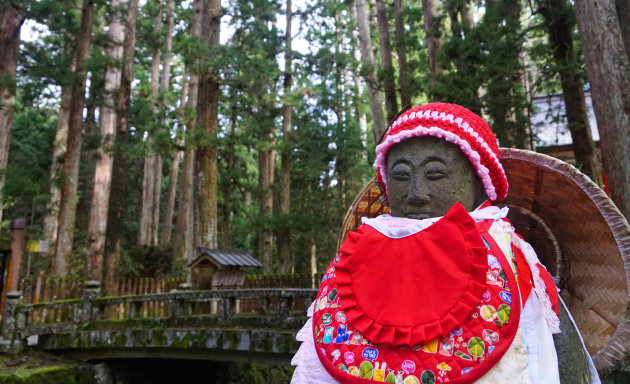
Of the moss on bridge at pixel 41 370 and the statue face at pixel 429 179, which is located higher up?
the statue face at pixel 429 179

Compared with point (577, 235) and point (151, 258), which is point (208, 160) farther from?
point (151, 258)

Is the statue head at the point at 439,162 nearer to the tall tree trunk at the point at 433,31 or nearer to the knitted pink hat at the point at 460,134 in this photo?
the knitted pink hat at the point at 460,134

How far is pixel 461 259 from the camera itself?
Answer: 1790mm

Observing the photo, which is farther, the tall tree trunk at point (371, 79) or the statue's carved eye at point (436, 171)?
the tall tree trunk at point (371, 79)

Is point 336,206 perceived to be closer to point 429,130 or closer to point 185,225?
point 185,225

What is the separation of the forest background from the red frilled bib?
4.01 m

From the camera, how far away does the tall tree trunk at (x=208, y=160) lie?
9.83 metres

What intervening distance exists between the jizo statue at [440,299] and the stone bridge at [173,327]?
4.18m

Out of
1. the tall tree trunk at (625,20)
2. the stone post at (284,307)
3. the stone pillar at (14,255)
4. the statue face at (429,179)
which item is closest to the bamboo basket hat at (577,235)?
the statue face at (429,179)

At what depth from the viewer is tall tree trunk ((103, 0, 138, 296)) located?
1220 centimetres

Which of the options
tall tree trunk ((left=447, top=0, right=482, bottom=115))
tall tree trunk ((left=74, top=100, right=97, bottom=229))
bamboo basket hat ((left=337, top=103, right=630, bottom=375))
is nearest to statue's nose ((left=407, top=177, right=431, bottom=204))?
bamboo basket hat ((left=337, top=103, right=630, bottom=375))

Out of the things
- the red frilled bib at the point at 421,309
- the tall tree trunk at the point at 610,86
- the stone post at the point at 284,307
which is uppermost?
the tall tree trunk at the point at 610,86

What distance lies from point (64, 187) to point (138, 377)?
20.4 ft

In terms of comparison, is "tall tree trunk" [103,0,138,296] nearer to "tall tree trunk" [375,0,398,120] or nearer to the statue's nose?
"tall tree trunk" [375,0,398,120]
